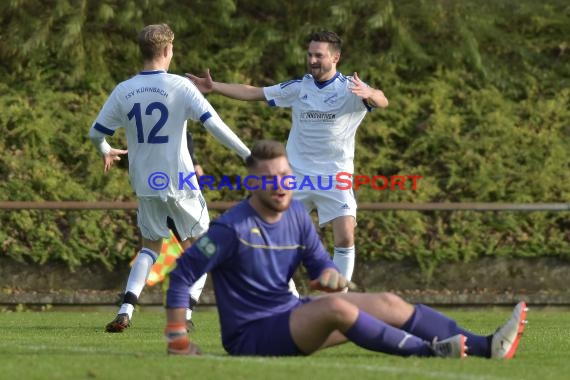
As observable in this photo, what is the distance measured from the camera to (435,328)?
7.36 meters

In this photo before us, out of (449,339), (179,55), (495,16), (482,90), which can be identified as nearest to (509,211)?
(482,90)

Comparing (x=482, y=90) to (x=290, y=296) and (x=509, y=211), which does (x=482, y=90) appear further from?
(x=290, y=296)

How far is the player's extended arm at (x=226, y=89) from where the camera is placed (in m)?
11.6

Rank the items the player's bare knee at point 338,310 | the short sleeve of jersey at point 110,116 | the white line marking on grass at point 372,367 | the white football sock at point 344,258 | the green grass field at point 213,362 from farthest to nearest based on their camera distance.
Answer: the white football sock at point 344,258, the short sleeve of jersey at point 110,116, the player's bare knee at point 338,310, the green grass field at point 213,362, the white line marking on grass at point 372,367

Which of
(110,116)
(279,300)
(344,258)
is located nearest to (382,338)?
(279,300)

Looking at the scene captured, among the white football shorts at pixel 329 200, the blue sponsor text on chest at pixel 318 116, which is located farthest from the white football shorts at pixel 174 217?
the blue sponsor text on chest at pixel 318 116

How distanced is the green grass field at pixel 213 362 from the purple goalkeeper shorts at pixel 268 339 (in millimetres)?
113

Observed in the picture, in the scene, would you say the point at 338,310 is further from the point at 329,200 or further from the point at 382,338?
the point at 329,200

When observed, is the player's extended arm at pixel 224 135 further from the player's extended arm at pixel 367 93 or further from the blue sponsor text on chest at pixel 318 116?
the blue sponsor text on chest at pixel 318 116

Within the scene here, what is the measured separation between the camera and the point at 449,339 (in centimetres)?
727

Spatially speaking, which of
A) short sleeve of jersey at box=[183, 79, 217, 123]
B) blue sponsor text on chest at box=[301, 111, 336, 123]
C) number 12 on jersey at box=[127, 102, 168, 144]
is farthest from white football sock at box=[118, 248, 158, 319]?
blue sponsor text on chest at box=[301, 111, 336, 123]

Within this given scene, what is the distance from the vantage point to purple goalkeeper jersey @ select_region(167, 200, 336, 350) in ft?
22.8

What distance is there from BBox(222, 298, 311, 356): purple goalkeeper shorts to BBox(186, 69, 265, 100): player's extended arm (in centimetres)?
459

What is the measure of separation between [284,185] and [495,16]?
533 inches
